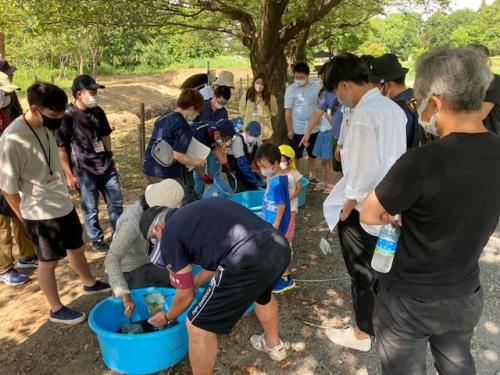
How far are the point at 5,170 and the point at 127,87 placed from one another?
21858 mm

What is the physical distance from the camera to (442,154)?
141 cm

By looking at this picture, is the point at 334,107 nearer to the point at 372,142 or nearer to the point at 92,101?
the point at 92,101

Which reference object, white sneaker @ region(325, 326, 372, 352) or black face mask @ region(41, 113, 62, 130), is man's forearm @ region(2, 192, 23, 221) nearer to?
black face mask @ region(41, 113, 62, 130)

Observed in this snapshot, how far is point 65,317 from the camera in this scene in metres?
3.23

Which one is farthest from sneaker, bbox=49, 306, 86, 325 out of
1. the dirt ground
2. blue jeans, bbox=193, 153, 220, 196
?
blue jeans, bbox=193, 153, 220, 196

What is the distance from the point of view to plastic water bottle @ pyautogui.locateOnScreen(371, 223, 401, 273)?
5.67 ft

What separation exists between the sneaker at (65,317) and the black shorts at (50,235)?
1.53ft

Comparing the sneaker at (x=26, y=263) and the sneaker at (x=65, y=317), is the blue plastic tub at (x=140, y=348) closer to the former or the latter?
the sneaker at (x=65, y=317)

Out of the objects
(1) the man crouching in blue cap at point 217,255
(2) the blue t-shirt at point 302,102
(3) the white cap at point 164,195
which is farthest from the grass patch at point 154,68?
(1) the man crouching in blue cap at point 217,255

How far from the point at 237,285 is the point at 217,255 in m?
0.19

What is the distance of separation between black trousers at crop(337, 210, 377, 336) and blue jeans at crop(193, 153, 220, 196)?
2.14 meters

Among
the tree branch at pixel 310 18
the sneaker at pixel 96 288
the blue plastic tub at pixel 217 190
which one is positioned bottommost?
the sneaker at pixel 96 288

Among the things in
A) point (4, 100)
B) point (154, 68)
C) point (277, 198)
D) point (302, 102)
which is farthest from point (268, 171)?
point (154, 68)

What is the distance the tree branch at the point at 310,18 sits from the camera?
7.08 m
